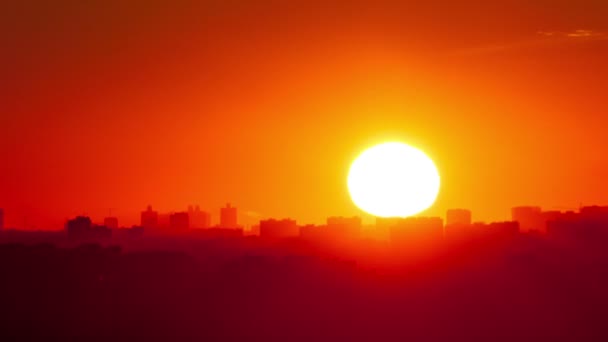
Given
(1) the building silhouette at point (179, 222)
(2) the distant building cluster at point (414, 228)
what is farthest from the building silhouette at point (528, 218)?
(1) the building silhouette at point (179, 222)

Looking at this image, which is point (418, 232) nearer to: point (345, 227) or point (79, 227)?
point (345, 227)

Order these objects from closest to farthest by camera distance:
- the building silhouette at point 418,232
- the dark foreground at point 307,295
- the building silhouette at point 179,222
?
the dark foreground at point 307,295 → the building silhouette at point 418,232 → the building silhouette at point 179,222

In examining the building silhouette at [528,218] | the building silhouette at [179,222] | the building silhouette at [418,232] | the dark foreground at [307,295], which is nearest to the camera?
the dark foreground at [307,295]

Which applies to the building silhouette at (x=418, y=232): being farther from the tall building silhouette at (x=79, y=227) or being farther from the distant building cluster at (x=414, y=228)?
the tall building silhouette at (x=79, y=227)

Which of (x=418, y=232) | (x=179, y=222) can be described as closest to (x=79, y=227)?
(x=179, y=222)

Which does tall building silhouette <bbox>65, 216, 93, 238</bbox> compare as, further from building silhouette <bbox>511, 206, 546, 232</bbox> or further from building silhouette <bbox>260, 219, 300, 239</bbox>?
building silhouette <bbox>511, 206, 546, 232</bbox>
